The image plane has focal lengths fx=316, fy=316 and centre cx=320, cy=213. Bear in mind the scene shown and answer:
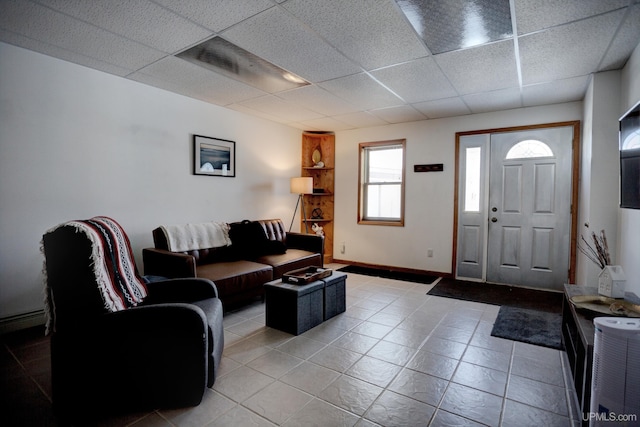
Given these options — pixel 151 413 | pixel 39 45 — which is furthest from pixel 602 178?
pixel 39 45

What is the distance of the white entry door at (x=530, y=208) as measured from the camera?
412 cm

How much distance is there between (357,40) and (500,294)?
3467 millimetres

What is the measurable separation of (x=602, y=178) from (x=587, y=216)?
1.42 ft

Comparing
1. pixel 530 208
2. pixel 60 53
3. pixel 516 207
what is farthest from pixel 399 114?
pixel 60 53

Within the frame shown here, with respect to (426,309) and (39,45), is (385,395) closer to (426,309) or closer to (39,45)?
(426,309)

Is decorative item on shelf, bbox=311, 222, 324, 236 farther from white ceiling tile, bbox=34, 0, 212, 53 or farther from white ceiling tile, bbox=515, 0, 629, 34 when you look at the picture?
white ceiling tile, bbox=515, 0, 629, 34

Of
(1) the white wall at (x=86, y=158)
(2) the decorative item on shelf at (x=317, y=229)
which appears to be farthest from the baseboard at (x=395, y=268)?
(1) the white wall at (x=86, y=158)

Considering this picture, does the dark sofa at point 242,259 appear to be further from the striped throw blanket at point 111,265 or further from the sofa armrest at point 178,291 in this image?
the striped throw blanket at point 111,265

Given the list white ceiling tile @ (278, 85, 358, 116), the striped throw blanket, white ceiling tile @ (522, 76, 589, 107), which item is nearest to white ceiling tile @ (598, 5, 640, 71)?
white ceiling tile @ (522, 76, 589, 107)

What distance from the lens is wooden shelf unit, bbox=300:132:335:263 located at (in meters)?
5.88

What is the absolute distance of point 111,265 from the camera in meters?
1.87

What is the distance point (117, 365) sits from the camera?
1.69 meters

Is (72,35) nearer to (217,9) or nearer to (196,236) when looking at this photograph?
(217,9)

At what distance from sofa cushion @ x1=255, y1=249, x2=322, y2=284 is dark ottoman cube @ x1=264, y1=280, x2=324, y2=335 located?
749 mm
